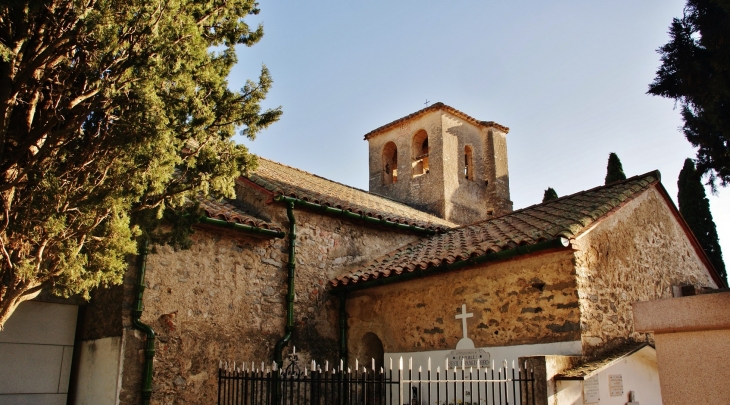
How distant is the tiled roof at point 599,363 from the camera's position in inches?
250

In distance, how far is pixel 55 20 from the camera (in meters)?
4.64

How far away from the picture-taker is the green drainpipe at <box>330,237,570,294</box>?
293 inches

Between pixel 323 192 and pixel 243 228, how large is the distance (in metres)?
3.36

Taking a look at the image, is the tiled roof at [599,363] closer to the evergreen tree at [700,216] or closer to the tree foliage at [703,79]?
the tree foliage at [703,79]

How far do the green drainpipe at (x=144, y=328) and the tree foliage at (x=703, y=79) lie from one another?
6.66 meters

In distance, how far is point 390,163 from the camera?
19.2 meters

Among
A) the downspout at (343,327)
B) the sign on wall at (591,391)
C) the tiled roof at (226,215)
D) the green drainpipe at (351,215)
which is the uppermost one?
the green drainpipe at (351,215)

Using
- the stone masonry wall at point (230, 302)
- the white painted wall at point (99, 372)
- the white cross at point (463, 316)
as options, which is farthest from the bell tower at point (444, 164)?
the white painted wall at point (99, 372)

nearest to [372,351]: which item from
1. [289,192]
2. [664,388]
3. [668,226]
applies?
[289,192]

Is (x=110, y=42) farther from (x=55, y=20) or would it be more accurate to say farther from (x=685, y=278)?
(x=685, y=278)

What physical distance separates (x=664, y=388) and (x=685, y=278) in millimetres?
6469

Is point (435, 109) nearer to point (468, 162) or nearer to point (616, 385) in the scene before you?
point (468, 162)

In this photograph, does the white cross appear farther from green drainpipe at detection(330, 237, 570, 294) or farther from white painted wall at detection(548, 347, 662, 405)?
white painted wall at detection(548, 347, 662, 405)

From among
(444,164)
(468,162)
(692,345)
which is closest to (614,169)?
(468,162)
